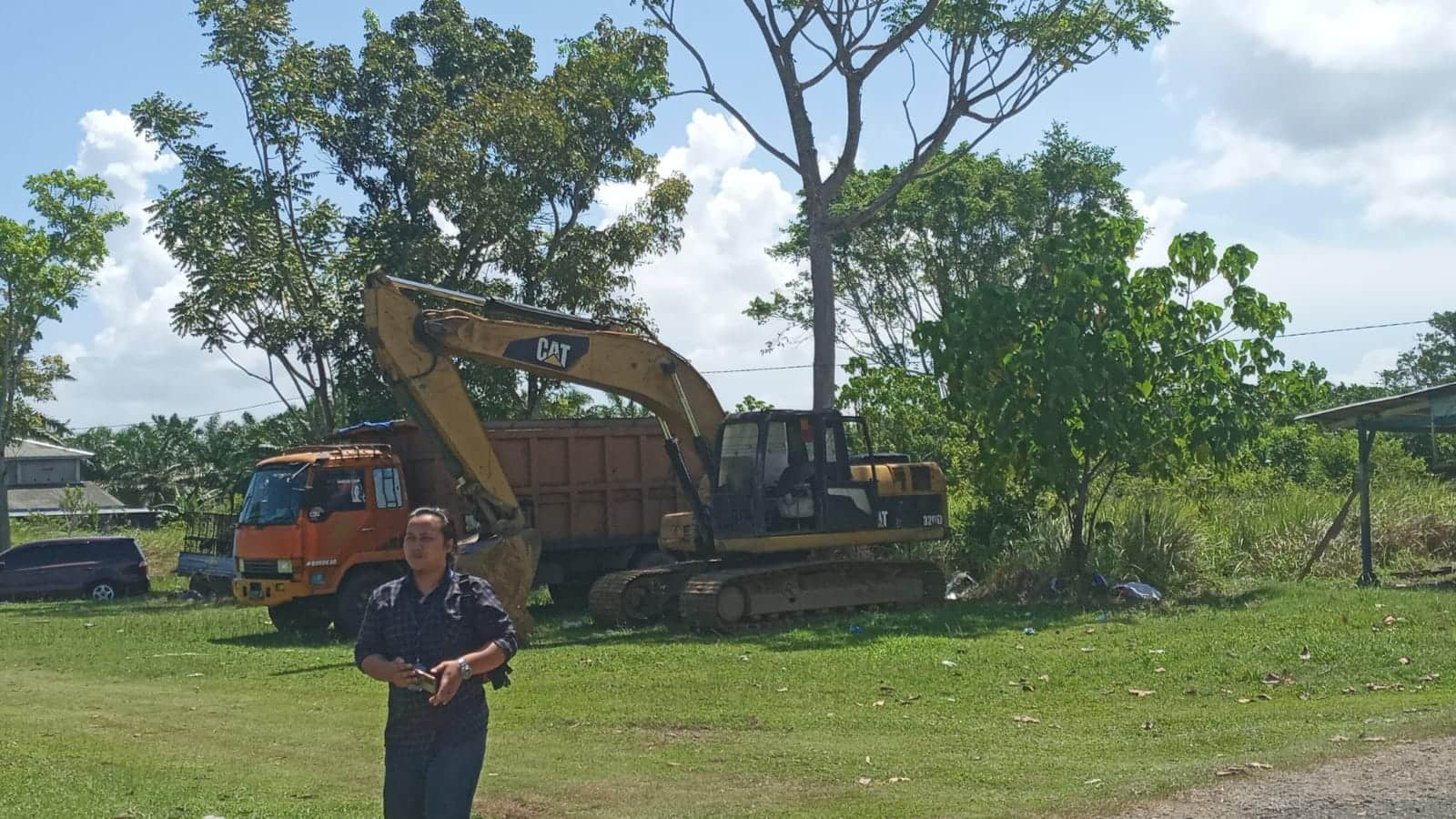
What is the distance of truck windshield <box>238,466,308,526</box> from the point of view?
799 inches

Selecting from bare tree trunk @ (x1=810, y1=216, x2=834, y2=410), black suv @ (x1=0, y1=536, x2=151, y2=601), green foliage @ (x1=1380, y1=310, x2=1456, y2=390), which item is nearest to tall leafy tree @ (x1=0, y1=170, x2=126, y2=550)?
black suv @ (x1=0, y1=536, x2=151, y2=601)

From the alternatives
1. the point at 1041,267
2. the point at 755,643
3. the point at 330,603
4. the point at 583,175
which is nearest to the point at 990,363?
the point at 1041,267

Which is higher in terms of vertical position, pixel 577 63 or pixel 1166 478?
pixel 577 63

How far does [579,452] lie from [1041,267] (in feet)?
23.9

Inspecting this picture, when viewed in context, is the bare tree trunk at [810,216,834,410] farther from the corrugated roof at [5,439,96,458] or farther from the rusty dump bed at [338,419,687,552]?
the corrugated roof at [5,439,96,458]

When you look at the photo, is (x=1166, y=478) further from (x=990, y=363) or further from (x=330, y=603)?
(x=330, y=603)

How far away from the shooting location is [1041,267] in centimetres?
2178

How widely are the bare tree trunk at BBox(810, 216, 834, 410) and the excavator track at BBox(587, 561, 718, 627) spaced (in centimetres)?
620

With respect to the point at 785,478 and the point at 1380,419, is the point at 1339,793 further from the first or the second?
the point at 1380,419

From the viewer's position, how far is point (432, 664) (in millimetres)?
A: 5914

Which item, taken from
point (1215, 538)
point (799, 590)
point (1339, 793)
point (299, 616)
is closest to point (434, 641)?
point (1339, 793)

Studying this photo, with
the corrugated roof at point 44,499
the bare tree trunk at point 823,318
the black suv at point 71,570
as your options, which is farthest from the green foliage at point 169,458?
the bare tree trunk at point 823,318

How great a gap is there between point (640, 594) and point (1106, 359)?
686cm

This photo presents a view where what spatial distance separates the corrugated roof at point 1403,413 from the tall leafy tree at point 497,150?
1334cm
